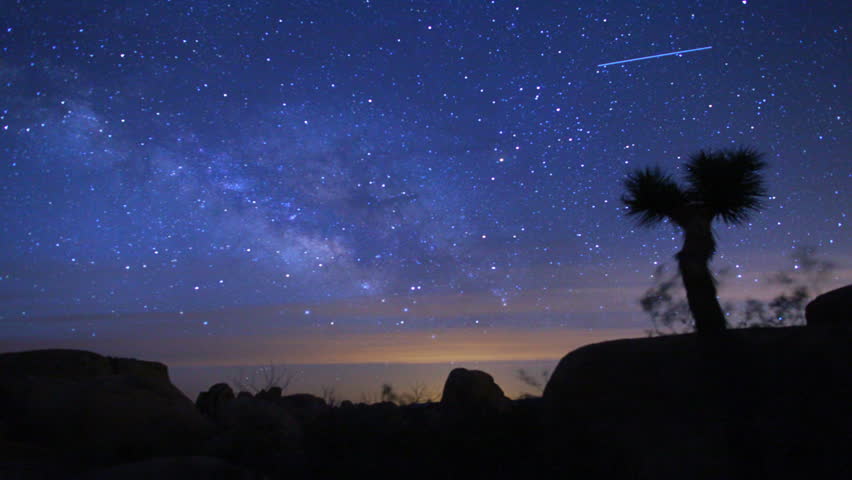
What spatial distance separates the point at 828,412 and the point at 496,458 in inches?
210

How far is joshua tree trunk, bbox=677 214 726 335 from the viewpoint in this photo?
9648 mm

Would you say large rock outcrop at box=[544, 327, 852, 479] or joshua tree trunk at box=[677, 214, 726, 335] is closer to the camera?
large rock outcrop at box=[544, 327, 852, 479]

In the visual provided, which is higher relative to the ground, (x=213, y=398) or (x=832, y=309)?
(x=832, y=309)

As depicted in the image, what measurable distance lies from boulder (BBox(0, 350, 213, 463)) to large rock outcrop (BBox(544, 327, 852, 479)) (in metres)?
7.67

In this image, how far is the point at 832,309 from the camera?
10617 millimetres

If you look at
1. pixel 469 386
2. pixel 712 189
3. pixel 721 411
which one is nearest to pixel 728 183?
pixel 712 189

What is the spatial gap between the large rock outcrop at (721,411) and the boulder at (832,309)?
0.89m

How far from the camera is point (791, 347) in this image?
386 inches

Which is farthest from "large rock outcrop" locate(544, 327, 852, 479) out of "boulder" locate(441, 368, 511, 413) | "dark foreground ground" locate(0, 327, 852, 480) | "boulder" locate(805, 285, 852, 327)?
"boulder" locate(441, 368, 511, 413)

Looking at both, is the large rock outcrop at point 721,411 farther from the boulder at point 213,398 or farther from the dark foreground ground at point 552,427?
the boulder at point 213,398

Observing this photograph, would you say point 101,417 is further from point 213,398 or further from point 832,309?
point 832,309

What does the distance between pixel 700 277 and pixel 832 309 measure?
124 inches

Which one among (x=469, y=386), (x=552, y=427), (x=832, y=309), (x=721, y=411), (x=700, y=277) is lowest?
(x=552, y=427)

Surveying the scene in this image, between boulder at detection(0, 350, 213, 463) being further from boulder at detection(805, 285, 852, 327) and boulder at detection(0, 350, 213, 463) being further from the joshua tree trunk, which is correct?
boulder at detection(805, 285, 852, 327)
